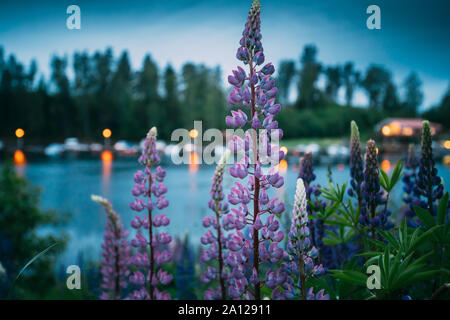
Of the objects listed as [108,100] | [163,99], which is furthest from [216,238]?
[163,99]

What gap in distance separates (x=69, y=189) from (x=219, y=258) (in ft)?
83.8

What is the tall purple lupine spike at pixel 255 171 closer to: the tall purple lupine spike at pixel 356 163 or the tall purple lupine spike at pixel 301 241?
the tall purple lupine spike at pixel 301 241

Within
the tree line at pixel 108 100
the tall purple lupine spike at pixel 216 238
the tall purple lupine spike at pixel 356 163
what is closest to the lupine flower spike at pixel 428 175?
the tall purple lupine spike at pixel 356 163

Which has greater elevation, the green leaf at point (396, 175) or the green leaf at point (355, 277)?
the green leaf at point (396, 175)

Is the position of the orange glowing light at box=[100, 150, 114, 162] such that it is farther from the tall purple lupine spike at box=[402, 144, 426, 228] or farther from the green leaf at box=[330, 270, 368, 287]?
the green leaf at box=[330, 270, 368, 287]

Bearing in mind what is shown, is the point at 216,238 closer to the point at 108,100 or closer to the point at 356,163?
the point at 356,163

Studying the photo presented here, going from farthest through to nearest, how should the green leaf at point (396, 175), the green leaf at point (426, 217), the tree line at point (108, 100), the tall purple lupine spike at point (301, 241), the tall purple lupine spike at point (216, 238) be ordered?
1. the tree line at point (108, 100)
2. the green leaf at point (396, 175)
3. the tall purple lupine spike at point (216, 238)
4. the green leaf at point (426, 217)
5. the tall purple lupine spike at point (301, 241)

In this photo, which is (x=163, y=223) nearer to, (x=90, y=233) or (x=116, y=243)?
(x=116, y=243)

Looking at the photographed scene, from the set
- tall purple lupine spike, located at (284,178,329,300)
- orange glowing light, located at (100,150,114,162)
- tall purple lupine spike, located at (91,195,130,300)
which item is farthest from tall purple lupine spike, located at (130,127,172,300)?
orange glowing light, located at (100,150,114,162)

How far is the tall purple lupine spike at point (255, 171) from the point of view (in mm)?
1007

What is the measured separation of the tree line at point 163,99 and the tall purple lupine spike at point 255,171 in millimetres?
13393

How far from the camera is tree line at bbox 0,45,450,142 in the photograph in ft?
77.8

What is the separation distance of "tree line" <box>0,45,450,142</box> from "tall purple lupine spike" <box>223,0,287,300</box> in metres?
13.4

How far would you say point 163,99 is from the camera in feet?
134
